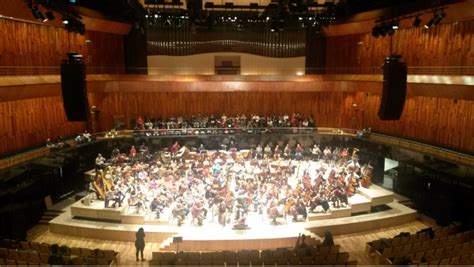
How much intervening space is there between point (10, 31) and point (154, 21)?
6.24m

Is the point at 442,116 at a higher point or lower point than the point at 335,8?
lower

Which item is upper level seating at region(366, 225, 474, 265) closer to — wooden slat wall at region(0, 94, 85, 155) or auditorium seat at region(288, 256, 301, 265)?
auditorium seat at region(288, 256, 301, 265)

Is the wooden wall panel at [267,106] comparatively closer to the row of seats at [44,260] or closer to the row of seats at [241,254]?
the row of seats at [241,254]

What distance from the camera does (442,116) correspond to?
1277 centimetres

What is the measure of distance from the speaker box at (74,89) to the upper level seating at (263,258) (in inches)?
138

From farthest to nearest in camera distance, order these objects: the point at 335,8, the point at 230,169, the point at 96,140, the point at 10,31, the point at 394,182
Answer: the point at 335,8
the point at 96,140
the point at 394,182
the point at 230,169
the point at 10,31

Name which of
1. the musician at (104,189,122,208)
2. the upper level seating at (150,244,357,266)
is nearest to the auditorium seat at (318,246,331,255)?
the upper level seating at (150,244,357,266)

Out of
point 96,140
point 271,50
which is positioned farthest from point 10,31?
point 271,50

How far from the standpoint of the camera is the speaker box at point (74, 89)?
860 cm

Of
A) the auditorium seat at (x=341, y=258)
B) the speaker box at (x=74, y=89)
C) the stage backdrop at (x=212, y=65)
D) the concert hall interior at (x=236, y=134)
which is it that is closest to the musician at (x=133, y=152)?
the concert hall interior at (x=236, y=134)

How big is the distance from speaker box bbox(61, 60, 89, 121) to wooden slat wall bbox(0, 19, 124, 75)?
1439 mm

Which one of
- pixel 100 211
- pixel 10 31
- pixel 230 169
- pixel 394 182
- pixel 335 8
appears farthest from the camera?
pixel 335 8

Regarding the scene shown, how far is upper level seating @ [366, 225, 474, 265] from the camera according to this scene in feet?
24.5

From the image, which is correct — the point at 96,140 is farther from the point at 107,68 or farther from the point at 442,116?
the point at 442,116
